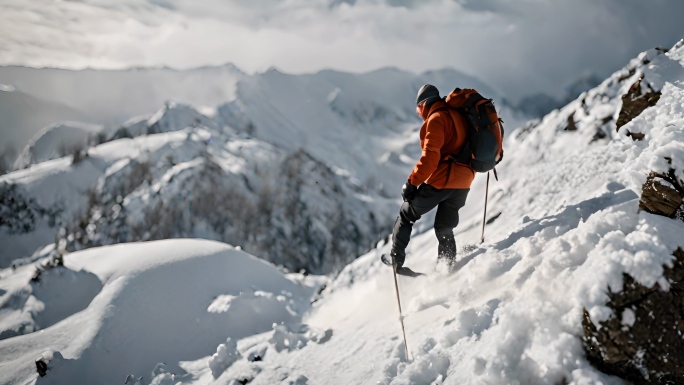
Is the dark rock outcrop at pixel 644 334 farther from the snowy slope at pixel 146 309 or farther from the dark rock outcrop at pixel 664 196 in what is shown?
the snowy slope at pixel 146 309

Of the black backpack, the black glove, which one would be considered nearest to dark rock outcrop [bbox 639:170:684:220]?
the black backpack

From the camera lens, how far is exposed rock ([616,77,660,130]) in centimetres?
799

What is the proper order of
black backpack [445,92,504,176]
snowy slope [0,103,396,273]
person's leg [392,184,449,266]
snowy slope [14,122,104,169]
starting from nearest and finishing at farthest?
1. black backpack [445,92,504,176]
2. person's leg [392,184,449,266]
3. snowy slope [0,103,396,273]
4. snowy slope [14,122,104,169]

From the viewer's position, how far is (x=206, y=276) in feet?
31.4

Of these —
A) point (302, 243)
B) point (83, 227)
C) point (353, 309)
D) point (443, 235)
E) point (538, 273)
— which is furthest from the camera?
point (302, 243)

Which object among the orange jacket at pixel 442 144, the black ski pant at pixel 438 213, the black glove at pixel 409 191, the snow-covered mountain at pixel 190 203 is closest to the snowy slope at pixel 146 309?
the black ski pant at pixel 438 213

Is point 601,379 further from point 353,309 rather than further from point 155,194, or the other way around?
point 155,194

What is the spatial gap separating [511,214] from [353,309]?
435 cm

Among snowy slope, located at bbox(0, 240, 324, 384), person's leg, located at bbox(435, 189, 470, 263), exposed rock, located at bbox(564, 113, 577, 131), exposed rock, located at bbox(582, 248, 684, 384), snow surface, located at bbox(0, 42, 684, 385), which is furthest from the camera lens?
exposed rock, located at bbox(564, 113, 577, 131)

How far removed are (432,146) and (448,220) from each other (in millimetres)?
1535

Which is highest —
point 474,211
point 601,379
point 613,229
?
point 613,229

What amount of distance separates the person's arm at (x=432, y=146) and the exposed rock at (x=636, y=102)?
5500mm

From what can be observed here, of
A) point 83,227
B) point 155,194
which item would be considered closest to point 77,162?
point 83,227

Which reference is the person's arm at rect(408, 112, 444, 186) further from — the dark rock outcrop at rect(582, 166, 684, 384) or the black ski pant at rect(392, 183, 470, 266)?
the dark rock outcrop at rect(582, 166, 684, 384)
